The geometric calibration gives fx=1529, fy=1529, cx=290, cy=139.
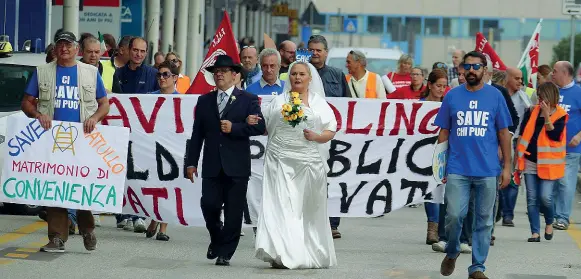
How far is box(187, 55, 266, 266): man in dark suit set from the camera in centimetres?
1219

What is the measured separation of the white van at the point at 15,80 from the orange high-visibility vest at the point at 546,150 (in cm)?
518

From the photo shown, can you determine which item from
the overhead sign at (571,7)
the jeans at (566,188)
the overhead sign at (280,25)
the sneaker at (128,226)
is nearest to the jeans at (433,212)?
the jeans at (566,188)

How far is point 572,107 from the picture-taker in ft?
55.2

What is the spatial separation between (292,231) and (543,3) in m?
77.1

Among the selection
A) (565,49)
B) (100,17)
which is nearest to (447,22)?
(565,49)

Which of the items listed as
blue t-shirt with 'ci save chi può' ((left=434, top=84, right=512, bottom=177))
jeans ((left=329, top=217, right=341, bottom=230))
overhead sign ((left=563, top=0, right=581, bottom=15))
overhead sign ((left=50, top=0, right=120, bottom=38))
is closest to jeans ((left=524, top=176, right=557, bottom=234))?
jeans ((left=329, top=217, right=341, bottom=230))

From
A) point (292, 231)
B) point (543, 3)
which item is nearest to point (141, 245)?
point (292, 231)

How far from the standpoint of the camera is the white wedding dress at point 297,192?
11.9m

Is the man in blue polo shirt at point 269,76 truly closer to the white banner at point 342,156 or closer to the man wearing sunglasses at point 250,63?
the white banner at point 342,156

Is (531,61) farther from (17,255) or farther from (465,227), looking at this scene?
(17,255)

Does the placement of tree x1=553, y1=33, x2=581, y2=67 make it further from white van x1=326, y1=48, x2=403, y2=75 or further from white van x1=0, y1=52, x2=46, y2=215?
white van x1=0, y1=52, x2=46, y2=215

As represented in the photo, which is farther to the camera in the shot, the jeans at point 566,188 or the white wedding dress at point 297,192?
the jeans at point 566,188

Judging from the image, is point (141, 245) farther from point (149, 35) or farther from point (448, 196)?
point (149, 35)

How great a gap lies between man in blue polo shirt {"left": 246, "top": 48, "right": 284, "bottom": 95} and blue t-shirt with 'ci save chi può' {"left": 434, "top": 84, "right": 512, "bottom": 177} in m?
3.24
